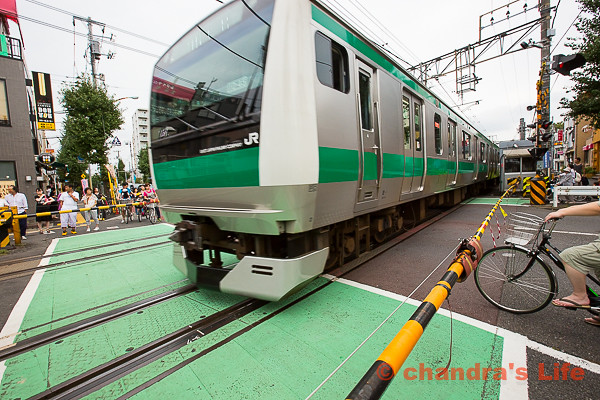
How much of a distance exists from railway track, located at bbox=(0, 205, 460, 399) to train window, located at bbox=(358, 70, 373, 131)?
7.38 ft

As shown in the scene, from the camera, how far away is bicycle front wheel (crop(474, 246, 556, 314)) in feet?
9.30

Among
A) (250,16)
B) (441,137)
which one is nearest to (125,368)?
(250,16)

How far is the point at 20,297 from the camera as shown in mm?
4023

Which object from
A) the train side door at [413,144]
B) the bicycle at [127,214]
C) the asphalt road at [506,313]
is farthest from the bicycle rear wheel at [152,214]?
the train side door at [413,144]

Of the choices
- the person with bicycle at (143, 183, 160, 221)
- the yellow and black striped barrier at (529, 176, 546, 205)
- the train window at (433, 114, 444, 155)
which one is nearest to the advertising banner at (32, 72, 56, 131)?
the person with bicycle at (143, 183, 160, 221)

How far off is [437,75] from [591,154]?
24505 mm

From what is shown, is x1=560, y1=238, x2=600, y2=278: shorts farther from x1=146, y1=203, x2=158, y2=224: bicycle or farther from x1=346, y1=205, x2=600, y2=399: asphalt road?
x1=146, y1=203, x2=158, y2=224: bicycle

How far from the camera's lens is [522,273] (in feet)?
10.0

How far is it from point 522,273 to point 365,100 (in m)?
2.80

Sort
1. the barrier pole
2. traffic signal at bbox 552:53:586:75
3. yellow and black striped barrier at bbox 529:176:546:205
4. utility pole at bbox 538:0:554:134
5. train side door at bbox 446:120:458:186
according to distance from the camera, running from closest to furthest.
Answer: the barrier pole
traffic signal at bbox 552:53:586:75
train side door at bbox 446:120:458:186
yellow and black striped barrier at bbox 529:176:546:205
utility pole at bbox 538:0:554:134

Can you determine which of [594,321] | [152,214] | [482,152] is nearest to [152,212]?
[152,214]

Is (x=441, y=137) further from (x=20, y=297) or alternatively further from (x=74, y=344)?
(x=20, y=297)

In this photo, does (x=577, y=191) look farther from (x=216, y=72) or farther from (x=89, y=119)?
(x=89, y=119)

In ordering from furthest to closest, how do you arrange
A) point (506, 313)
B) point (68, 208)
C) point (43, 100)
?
1. point (43, 100)
2. point (68, 208)
3. point (506, 313)
